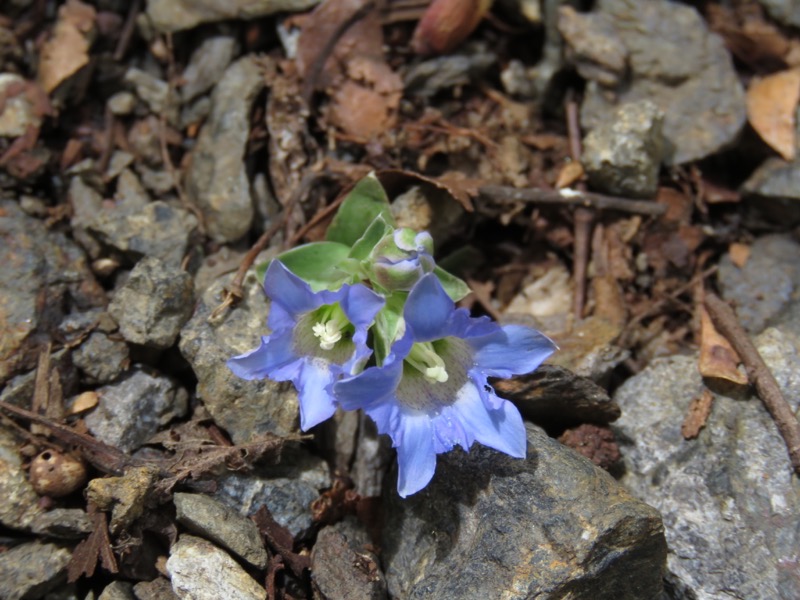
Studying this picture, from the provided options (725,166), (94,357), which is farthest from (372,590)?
(725,166)

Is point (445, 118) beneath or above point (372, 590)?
above

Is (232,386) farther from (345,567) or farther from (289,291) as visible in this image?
(345,567)

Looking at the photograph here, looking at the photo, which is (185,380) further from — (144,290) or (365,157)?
(365,157)

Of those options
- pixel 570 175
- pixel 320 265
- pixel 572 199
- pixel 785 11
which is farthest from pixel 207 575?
pixel 785 11

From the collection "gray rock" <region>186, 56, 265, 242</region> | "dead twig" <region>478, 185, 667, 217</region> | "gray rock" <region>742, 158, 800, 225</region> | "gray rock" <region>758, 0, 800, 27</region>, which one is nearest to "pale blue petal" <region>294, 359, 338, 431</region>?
"gray rock" <region>186, 56, 265, 242</region>

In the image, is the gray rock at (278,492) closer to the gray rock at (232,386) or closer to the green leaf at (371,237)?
the gray rock at (232,386)

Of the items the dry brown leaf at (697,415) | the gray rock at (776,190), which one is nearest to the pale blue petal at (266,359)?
the dry brown leaf at (697,415)

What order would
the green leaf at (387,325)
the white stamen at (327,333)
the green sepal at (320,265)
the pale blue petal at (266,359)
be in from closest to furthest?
the pale blue petal at (266,359)
the white stamen at (327,333)
the green leaf at (387,325)
the green sepal at (320,265)
